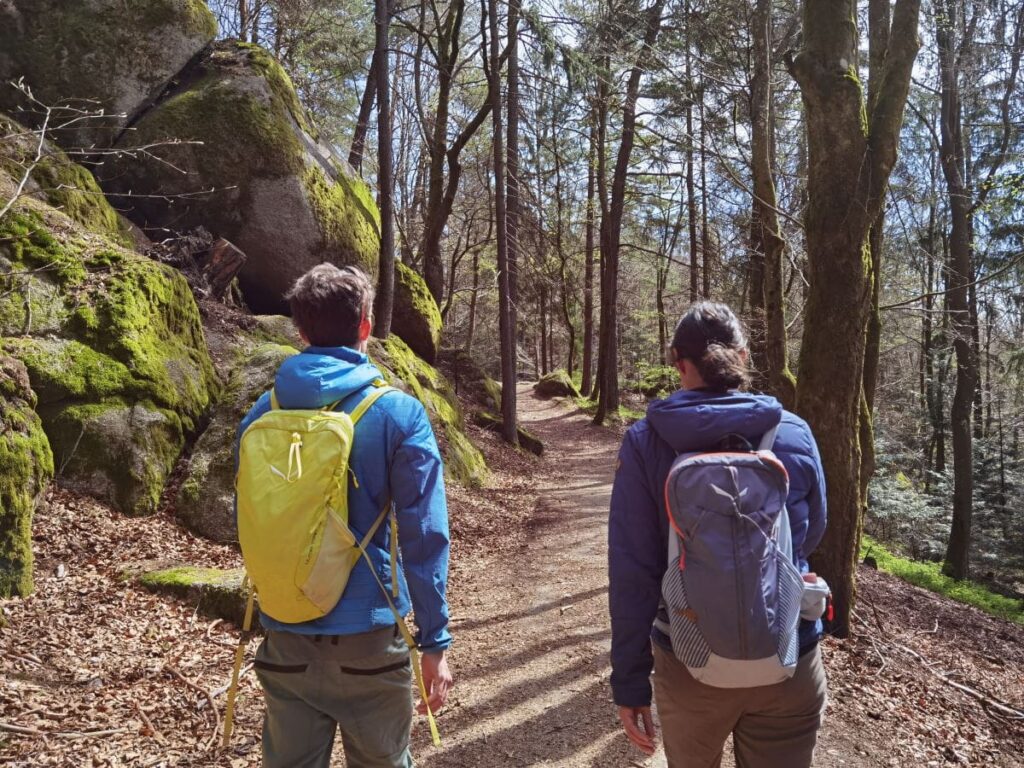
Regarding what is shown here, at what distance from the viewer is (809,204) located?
16.2ft

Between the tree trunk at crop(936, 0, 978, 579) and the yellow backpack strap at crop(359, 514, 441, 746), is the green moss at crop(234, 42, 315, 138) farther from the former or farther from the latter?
the tree trunk at crop(936, 0, 978, 579)

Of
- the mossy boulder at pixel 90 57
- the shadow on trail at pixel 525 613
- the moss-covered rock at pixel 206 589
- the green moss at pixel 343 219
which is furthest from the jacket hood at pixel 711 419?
the green moss at pixel 343 219

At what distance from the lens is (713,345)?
1.95 m

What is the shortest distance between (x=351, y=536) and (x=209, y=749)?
7.43 ft

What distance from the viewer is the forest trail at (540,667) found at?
368cm

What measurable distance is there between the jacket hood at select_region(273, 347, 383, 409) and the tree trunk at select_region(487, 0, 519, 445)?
10680 millimetres

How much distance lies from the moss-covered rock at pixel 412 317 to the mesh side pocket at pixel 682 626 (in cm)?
1199

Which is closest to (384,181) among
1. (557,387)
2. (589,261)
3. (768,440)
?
(768,440)

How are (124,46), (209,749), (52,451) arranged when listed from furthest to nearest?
(124,46) < (52,451) < (209,749)

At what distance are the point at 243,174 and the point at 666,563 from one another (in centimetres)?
961

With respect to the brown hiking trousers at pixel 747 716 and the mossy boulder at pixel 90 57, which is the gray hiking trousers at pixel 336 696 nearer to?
the brown hiking trousers at pixel 747 716

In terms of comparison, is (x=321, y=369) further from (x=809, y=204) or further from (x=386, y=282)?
(x=386, y=282)

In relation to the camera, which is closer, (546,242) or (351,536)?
(351,536)

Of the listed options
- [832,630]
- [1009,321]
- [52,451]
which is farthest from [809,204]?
[1009,321]
